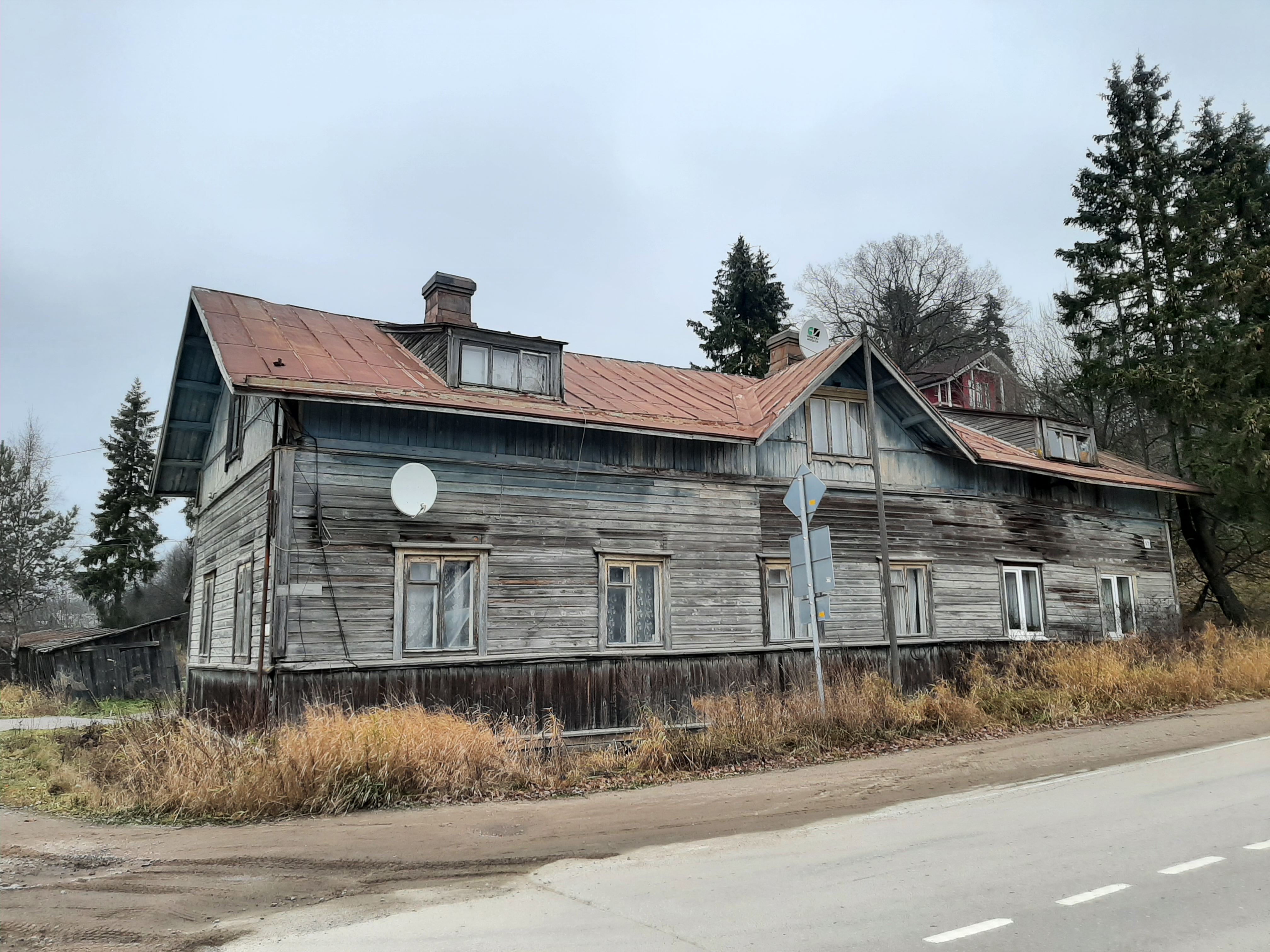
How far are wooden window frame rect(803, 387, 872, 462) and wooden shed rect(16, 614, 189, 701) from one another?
21.2 metres

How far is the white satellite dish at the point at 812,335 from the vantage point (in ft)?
59.0

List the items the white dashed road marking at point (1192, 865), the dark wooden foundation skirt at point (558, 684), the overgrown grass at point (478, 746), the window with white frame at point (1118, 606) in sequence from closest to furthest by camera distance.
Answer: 1. the white dashed road marking at point (1192, 865)
2. the overgrown grass at point (478, 746)
3. the dark wooden foundation skirt at point (558, 684)
4. the window with white frame at point (1118, 606)

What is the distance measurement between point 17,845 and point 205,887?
9.04 ft

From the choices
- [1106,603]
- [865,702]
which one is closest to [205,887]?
[865,702]

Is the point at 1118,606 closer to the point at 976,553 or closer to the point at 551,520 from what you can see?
the point at 976,553

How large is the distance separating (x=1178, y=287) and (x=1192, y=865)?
2392cm

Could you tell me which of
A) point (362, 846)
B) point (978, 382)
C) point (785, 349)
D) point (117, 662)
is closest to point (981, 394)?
point (978, 382)

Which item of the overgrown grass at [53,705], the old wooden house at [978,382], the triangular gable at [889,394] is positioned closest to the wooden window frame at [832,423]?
the triangular gable at [889,394]

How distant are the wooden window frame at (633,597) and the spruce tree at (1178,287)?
671 inches

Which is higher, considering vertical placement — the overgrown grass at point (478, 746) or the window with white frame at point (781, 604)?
the window with white frame at point (781, 604)

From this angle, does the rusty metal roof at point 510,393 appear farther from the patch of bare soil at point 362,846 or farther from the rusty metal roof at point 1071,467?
the patch of bare soil at point 362,846

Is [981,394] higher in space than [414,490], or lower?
higher

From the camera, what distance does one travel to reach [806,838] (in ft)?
24.4

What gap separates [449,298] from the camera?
16172 millimetres
